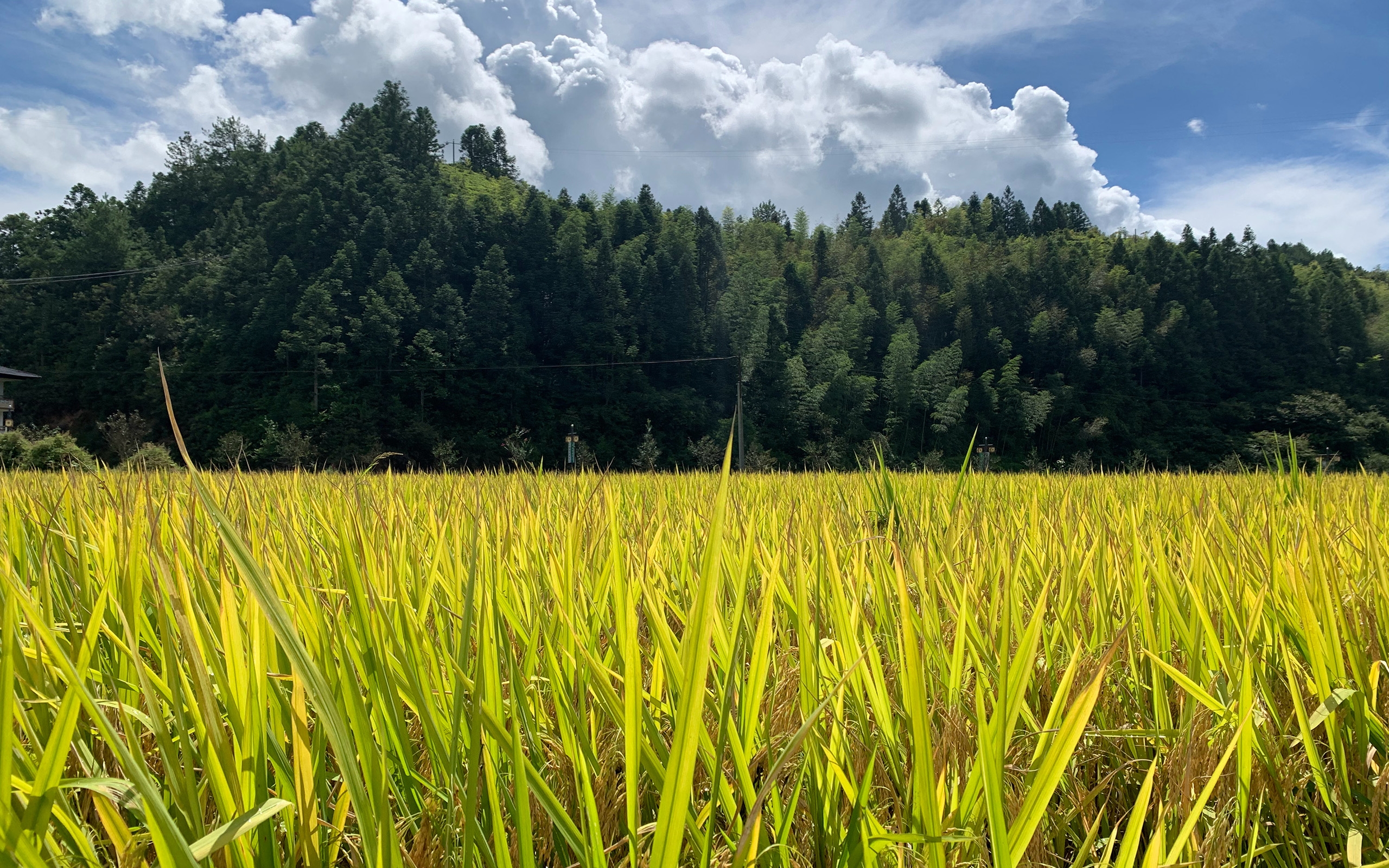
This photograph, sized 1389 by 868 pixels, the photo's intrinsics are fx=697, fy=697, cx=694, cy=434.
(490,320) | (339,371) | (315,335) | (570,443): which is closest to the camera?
(570,443)

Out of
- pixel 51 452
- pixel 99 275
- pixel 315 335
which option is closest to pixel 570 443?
pixel 51 452

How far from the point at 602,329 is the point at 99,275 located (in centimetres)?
3022

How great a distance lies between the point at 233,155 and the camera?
51.8m

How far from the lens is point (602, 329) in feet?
143

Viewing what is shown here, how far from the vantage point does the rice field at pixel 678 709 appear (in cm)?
44

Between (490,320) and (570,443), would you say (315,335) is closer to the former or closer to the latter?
(490,320)

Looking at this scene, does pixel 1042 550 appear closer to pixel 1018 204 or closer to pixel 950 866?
pixel 950 866

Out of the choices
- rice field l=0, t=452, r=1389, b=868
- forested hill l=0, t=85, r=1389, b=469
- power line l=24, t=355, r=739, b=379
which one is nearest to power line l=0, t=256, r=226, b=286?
forested hill l=0, t=85, r=1389, b=469

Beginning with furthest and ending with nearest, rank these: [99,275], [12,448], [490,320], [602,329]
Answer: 1. [602,329]
2. [99,275]
3. [490,320]
4. [12,448]

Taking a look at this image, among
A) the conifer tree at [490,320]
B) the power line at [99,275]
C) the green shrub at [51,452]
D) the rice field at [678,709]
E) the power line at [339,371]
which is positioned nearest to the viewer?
the rice field at [678,709]

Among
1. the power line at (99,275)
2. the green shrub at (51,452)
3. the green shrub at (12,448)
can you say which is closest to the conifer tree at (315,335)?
the power line at (99,275)

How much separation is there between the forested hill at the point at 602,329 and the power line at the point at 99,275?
0.34 metres

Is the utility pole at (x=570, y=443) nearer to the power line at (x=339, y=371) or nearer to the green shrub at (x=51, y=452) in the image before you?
the power line at (x=339, y=371)

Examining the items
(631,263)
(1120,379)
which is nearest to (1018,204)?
(1120,379)
